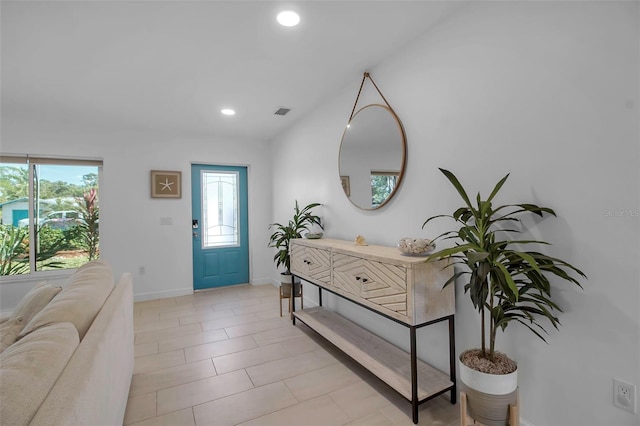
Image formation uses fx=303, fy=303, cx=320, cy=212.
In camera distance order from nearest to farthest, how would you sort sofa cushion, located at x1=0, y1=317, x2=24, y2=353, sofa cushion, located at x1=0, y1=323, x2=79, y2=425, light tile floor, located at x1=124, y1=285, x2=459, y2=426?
sofa cushion, located at x1=0, y1=323, x2=79, y2=425
sofa cushion, located at x1=0, y1=317, x2=24, y2=353
light tile floor, located at x1=124, y1=285, x2=459, y2=426

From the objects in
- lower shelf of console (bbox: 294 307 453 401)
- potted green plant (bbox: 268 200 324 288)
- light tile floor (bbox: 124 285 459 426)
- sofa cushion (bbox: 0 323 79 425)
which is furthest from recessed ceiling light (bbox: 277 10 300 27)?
light tile floor (bbox: 124 285 459 426)

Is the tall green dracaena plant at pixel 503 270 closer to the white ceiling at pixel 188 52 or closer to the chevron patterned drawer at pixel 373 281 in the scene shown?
the chevron patterned drawer at pixel 373 281

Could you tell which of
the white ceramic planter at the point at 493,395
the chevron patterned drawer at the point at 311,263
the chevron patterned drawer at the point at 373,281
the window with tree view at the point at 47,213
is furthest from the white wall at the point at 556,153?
the window with tree view at the point at 47,213

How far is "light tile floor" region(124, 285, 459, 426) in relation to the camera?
1868mm

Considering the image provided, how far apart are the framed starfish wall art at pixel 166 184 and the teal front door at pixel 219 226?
0.24 metres

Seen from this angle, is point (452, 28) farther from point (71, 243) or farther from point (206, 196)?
point (71, 243)

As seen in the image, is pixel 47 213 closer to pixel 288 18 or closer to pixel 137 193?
pixel 137 193

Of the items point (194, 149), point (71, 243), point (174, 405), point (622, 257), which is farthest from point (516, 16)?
point (71, 243)

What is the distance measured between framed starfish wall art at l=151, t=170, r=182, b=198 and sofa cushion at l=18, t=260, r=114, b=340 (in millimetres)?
2728

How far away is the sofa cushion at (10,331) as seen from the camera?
58.3 inches

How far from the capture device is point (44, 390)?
85 centimetres

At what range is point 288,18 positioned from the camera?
1969 millimetres

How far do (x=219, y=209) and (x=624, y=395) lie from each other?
4.79 metres

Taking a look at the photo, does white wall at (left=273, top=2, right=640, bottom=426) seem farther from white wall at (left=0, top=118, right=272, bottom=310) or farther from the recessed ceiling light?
white wall at (left=0, top=118, right=272, bottom=310)
